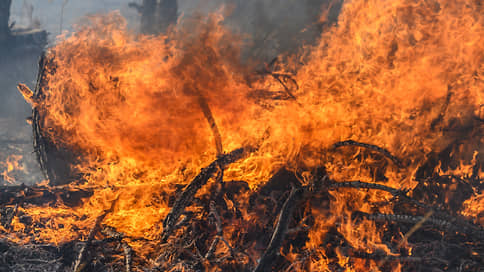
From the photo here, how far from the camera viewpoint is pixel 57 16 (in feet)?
160

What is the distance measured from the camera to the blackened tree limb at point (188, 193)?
274cm

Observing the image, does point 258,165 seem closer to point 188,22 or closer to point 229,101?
point 229,101

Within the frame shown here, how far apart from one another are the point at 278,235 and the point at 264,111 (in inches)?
66.9

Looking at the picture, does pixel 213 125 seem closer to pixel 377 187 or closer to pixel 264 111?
pixel 264 111

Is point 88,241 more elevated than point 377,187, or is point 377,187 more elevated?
point 377,187

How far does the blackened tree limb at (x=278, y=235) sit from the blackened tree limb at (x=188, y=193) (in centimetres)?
88


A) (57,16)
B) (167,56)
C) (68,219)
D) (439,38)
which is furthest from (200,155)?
(57,16)

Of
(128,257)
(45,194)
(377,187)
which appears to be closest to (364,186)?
(377,187)

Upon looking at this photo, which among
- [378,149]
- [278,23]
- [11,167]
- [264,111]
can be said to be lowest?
[11,167]

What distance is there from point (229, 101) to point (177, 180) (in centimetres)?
131

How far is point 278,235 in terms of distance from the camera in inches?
97.8

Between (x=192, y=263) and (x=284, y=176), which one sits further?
(x=284, y=176)

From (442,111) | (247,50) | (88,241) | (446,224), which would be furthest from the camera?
(247,50)

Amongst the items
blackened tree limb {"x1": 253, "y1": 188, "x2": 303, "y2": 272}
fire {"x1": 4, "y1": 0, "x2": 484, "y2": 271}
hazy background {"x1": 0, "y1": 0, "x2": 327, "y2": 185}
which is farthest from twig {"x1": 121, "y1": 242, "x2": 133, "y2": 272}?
hazy background {"x1": 0, "y1": 0, "x2": 327, "y2": 185}
